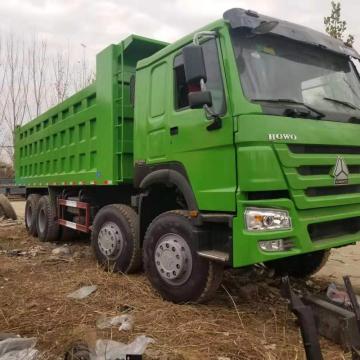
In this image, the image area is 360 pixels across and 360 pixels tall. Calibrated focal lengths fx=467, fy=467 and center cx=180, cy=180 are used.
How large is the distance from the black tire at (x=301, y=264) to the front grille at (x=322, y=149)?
1.64 m

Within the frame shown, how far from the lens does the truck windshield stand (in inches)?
156

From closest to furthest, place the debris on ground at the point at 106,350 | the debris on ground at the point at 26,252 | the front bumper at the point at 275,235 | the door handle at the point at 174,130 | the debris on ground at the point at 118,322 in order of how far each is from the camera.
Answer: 1. the debris on ground at the point at 106,350
2. the front bumper at the point at 275,235
3. the debris on ground at the point at 118,322
4. the door handle at the point at 174,130
5. the debris on ground at the point at 26,252

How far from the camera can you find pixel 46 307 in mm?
4371

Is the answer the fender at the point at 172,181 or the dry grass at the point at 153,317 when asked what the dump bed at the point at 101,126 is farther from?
the dry grass at the point at 153,317

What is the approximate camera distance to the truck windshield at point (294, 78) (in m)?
3.96

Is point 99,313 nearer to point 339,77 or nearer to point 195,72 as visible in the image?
point 195,72

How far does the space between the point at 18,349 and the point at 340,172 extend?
9.73ft

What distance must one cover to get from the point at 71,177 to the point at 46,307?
10.5ft

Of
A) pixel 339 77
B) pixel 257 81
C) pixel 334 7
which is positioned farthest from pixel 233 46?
pixel 334 7

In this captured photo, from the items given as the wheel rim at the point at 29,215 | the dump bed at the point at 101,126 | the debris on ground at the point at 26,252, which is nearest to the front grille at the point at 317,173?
the dump bed at the point at 101,126

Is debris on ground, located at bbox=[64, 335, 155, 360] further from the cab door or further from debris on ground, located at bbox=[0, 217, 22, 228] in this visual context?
debris on ground, located at bbox=[0, 217, 22, 228]

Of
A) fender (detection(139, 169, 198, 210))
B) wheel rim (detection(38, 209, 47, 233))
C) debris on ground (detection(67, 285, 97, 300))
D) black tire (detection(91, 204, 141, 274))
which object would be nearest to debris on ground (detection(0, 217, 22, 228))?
wheel rim (detection(38, 209, 47, 233))

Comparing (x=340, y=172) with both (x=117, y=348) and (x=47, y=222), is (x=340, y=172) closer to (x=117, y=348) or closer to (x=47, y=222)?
(x=117, y=348)

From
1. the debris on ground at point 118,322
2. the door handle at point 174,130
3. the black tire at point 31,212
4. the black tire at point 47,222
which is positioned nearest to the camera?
the debris on ground at point 118,322
